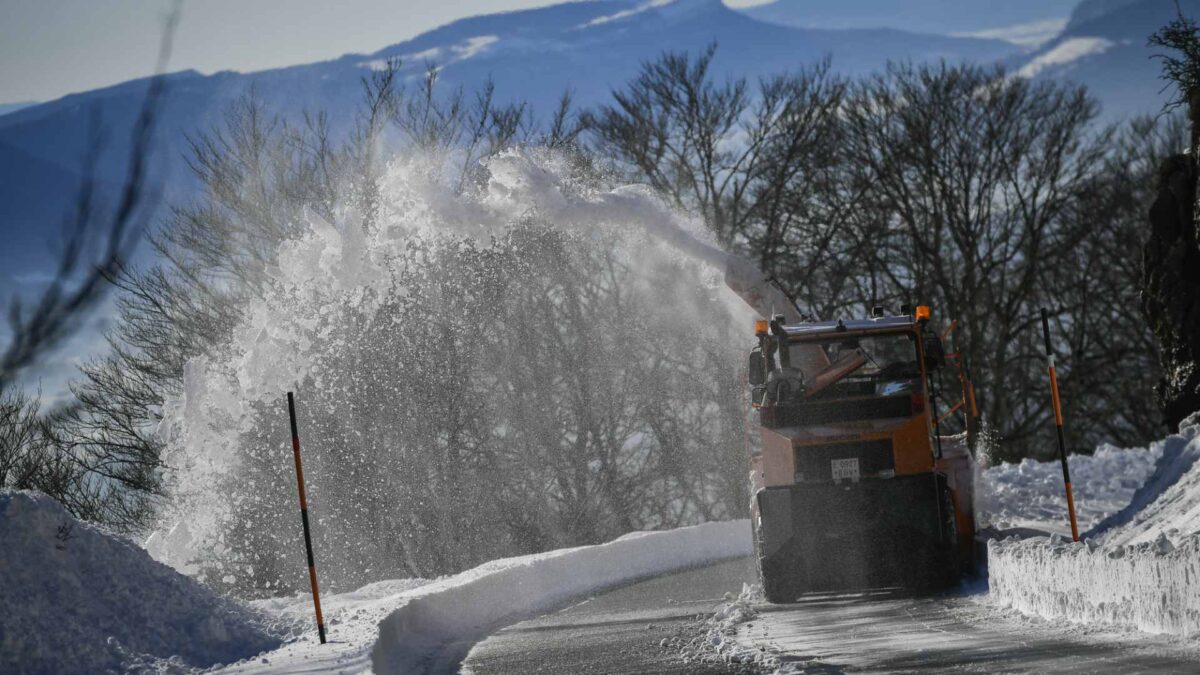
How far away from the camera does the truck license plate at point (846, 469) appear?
44.6 ft

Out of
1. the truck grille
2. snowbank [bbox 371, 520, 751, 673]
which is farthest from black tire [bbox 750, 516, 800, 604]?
snowbank [bbox 371, 520, 751, 673]

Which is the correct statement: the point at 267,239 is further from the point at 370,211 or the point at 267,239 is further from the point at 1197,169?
the point at 1197,169

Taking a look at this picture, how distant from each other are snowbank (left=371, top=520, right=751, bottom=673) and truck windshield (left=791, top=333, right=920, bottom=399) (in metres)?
4.29

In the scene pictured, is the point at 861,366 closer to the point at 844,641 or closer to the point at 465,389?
the point at 844,641

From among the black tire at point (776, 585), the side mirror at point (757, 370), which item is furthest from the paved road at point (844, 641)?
the side mirror at point (757, 370)

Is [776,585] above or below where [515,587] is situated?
below

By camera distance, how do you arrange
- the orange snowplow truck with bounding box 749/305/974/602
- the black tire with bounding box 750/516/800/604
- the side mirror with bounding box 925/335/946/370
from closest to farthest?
the orange snowplow truck with bounding box 749/305/974/602 < the black tire with bounding box 750/516/800/604 < the side mirror with bounding box 925/335/946/370

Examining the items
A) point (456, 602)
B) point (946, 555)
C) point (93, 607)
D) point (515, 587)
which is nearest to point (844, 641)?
point (946, 555)

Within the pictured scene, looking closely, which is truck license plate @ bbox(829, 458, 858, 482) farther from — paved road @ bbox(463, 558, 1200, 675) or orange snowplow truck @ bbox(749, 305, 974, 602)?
paved road @ bbox(463, 558, 1200, 675)

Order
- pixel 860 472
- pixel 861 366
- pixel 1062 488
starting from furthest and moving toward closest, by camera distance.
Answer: pixel 1062 488 < pixel 861 366 < pixel 860 472

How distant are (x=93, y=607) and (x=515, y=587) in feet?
23.3

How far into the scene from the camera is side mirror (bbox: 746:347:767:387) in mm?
14227

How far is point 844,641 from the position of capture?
10.4 meters

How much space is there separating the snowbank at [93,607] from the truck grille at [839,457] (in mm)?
5249
